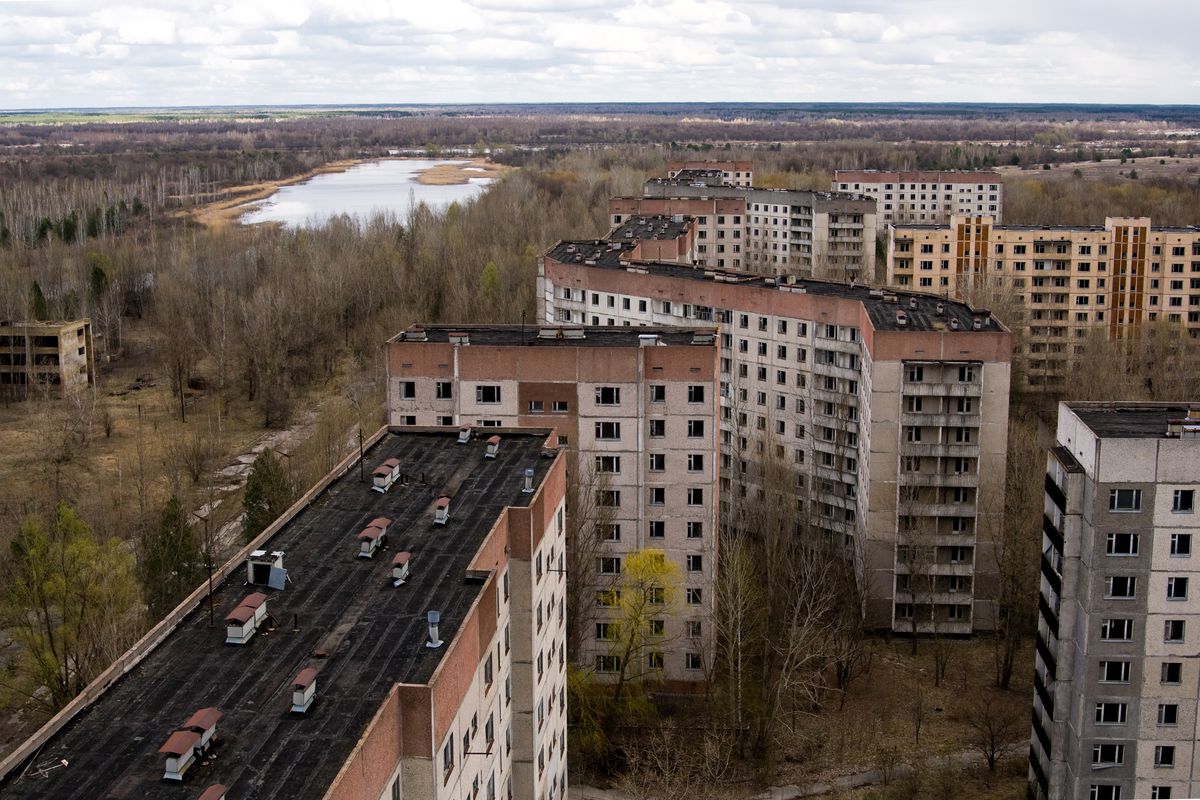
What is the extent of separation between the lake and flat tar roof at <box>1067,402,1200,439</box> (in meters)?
77.9

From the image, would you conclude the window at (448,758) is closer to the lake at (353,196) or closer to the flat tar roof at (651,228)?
the flat tar roof at (651,228)

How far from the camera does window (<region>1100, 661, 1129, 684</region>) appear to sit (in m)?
21.9

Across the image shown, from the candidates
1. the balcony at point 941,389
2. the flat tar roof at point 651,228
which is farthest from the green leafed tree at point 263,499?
the flat tar roof at point 651,228

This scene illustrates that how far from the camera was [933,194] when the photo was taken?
302 ft

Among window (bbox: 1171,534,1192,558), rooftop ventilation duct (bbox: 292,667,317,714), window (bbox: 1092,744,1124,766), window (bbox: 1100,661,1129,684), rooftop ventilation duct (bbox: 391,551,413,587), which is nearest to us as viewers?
rooftop ventilation duct (bbox: 292,667,317,714)

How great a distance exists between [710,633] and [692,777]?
14.5 ft

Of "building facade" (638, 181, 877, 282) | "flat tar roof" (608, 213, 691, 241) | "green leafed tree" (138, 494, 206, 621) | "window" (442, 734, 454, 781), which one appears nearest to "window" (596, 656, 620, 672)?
"green leafed tree" (138, 494, 206, 621)

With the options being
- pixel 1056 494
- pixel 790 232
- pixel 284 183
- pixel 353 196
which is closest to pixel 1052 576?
pixel 1056 494

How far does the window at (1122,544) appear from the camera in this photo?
21594mm

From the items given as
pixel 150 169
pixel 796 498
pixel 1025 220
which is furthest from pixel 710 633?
pixel 150 169

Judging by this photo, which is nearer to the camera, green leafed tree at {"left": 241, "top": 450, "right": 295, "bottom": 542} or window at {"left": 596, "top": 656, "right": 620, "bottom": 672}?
window at {"left": 596, "top": 656, "right": 620, "bottom": 672}

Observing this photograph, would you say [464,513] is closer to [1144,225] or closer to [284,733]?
[284,733]

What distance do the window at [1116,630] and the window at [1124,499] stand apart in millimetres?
1968

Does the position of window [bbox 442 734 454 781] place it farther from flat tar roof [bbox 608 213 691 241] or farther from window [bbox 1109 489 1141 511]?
flat tar roof [bbox 608 213 691 241]
